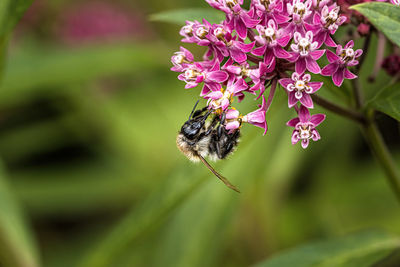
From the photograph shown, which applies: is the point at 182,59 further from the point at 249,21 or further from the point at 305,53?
the point at 305,53

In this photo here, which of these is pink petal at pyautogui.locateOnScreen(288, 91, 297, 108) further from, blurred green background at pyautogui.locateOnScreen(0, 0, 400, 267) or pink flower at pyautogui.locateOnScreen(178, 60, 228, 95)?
blurred green background at pyautogui.locateOnScreen(0, 0, 400, 267)

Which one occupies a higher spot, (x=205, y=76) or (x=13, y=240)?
(x=205, y=76)

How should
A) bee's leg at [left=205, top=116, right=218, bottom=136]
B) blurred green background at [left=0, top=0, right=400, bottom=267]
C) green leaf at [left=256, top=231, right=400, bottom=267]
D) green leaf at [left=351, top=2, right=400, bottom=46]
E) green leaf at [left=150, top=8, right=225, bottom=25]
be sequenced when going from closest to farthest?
green leaf at [left=351, top=2, right=400, bottom=46], bee's leg at [left=205, top=116, right=218, bottom=136], green leaf at [left=150, top=8, right=225, bottom=25], green leaf at [left=256, top=231, right=400, bottom=267], blurred green background at [left=0, top=0, right=400, bottom=267]

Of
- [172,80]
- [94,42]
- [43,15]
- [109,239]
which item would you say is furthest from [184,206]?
[43,15]

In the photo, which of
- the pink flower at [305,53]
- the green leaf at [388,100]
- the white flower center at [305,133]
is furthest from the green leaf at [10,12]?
the green leaf at [388,100]

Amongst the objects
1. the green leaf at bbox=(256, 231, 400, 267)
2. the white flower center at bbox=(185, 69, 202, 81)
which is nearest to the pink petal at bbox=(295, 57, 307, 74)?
the white flower center at bbox=(185, 69, 202, 81)

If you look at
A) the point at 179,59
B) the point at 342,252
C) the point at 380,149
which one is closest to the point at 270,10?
the point at 179,59

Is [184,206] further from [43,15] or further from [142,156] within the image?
[43,15]
